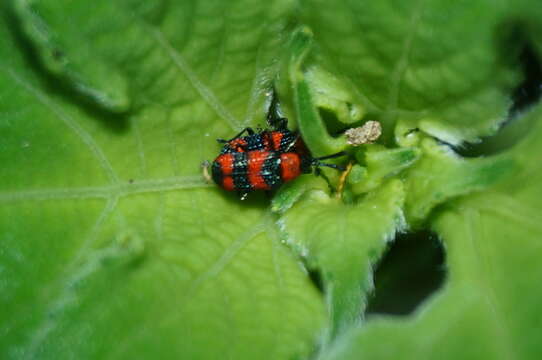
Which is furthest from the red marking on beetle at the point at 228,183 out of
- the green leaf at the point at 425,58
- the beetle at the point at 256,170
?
the green leaf at the point at 425,58

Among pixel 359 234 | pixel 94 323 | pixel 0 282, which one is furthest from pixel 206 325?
pixel 0 282

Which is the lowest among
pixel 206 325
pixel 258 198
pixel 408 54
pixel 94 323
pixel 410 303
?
pixel 410 303

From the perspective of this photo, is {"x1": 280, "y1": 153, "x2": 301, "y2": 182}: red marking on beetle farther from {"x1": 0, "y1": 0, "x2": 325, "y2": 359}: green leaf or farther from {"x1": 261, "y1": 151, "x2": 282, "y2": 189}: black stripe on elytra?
{"x1": 0, "y1": 0, "x2": 325, "y2": 359}: green leaf

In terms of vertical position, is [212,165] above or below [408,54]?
below

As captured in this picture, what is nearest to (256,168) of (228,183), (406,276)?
(228,183)

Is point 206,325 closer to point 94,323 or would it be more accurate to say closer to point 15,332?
point 94,323

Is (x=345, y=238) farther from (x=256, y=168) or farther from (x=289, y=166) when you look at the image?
(x=256, y=168)
